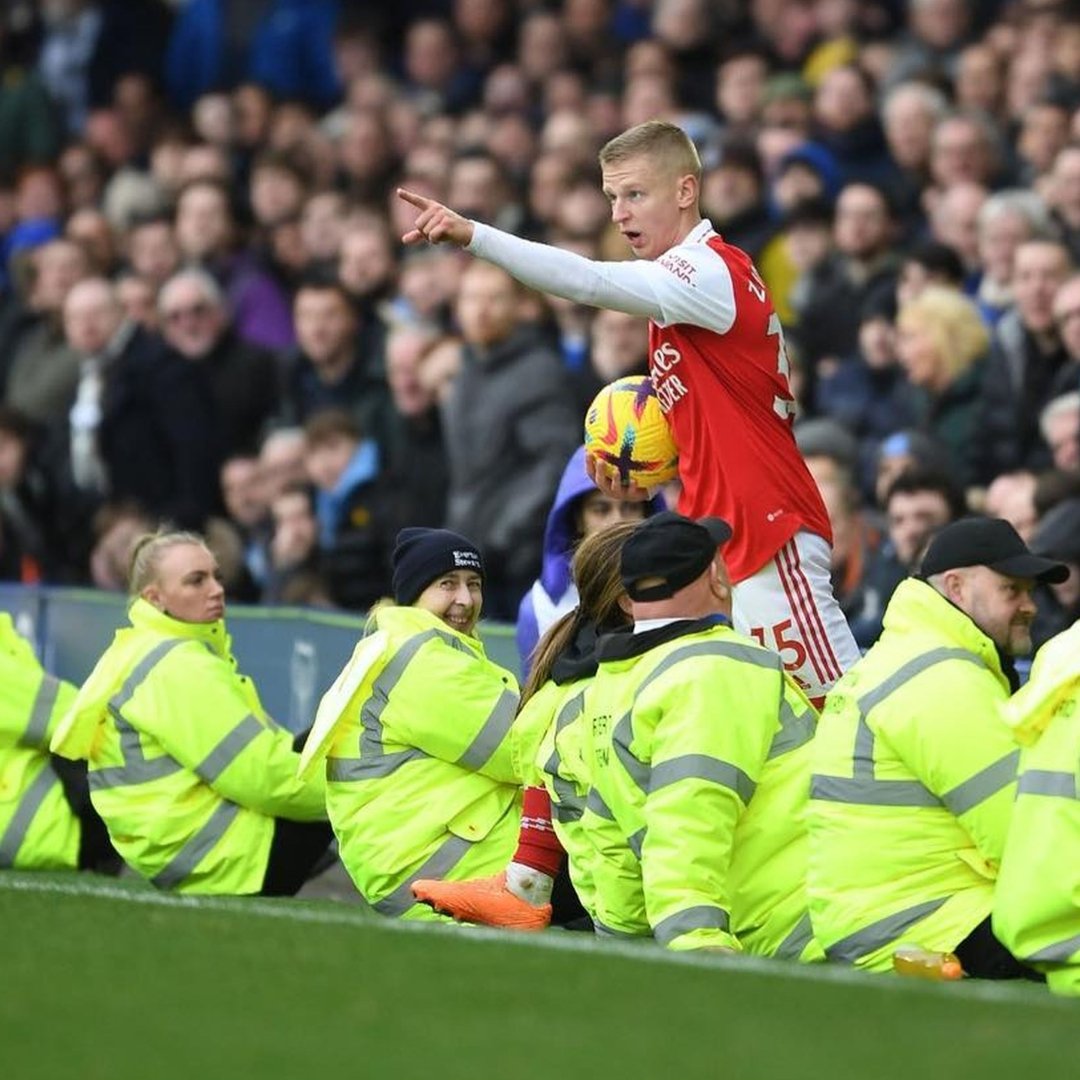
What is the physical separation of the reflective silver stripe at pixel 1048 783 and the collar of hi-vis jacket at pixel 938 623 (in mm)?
453

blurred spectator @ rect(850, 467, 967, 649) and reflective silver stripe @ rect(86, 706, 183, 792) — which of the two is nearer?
reflective silver stripe @ rect(86, 706, 183, 792)

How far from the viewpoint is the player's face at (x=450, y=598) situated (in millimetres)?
9141

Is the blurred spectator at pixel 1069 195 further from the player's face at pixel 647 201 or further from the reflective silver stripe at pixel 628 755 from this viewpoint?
the reflective silver stripe at pixel 628 755

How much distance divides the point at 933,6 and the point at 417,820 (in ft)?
24.8

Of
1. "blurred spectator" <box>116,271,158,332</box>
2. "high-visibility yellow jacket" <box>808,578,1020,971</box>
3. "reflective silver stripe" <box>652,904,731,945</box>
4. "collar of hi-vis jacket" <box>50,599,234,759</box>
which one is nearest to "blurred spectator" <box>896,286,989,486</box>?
"collar of hi-vis jacket" <box>50,599,234,759</box>

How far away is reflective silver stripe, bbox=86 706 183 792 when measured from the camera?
32.0 ft

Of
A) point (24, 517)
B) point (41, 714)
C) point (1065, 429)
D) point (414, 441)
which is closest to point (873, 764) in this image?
point (41, 714)

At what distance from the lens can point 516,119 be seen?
16.7 meters

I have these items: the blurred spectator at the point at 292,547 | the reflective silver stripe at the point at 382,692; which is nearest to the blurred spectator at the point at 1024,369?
the blurred spectator at the point at 292,547

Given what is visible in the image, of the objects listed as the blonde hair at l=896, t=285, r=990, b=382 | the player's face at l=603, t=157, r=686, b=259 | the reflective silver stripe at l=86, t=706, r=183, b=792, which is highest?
the player's face at l=603, t=157, r=686, b=259

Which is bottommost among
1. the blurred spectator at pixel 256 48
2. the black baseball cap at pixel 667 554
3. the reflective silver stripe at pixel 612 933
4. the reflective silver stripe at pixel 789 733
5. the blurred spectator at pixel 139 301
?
the reflective silver stripe at pixel 612 933

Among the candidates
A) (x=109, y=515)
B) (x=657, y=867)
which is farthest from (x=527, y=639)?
(x=109, y=515)

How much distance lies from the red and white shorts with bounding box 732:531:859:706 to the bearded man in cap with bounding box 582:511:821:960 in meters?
0.24

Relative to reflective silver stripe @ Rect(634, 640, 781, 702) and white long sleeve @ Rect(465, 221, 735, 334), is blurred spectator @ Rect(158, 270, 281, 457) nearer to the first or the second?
white long sleeve @ Rect(465, 221, 735, 334)
